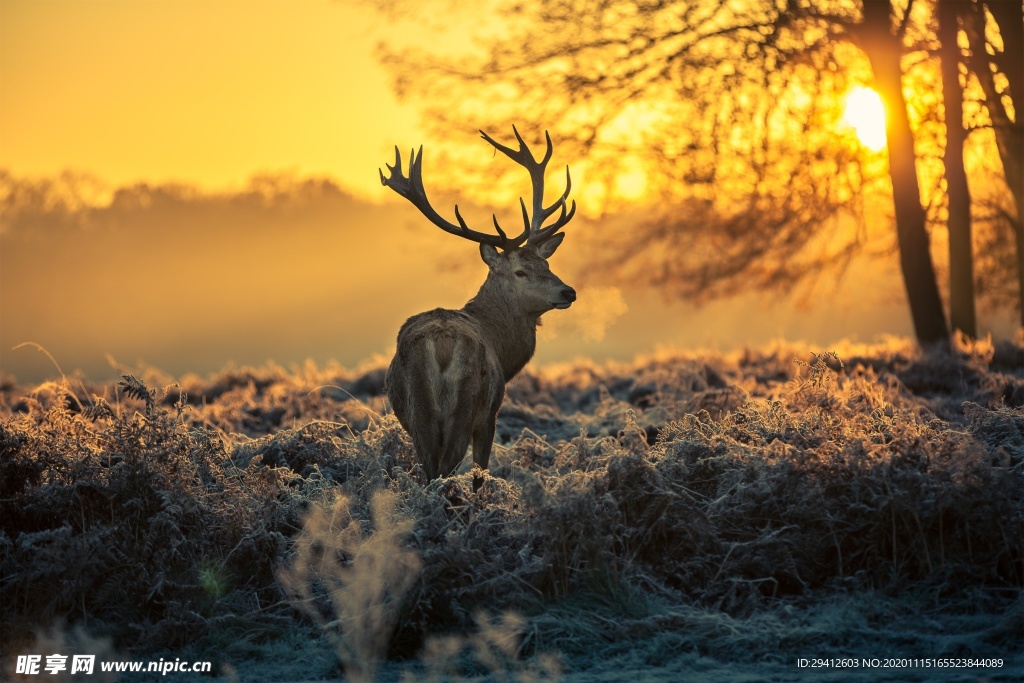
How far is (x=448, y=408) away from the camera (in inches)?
313

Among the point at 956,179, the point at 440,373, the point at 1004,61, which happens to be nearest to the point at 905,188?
the point at 956,179

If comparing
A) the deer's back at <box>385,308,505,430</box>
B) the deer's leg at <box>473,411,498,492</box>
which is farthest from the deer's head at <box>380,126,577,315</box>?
the deer's leg at <box>473,411,498,492</box>

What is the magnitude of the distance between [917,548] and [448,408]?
3.13 m

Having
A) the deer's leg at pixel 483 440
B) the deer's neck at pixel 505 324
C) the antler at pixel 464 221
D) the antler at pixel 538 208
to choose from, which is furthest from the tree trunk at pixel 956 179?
the deer's leg at pixel 483 440

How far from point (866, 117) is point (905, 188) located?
1.58 meters

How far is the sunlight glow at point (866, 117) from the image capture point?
17.8 metres

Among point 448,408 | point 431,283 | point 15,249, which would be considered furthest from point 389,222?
point 448,408

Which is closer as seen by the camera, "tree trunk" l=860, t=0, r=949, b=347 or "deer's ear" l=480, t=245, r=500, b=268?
"deer's ear" l=480, t=245, r=500, b=268

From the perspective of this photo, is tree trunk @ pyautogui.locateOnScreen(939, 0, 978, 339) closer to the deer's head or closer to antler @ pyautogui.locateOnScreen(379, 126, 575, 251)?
antler @ pyautogui.locateOnScreen(379, 126, 575, 251)

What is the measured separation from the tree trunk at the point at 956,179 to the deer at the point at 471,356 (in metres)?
9.52

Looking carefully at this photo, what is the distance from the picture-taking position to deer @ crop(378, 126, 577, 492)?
26.1ft

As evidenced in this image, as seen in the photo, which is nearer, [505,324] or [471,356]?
[471,356]

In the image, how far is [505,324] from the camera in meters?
9.57

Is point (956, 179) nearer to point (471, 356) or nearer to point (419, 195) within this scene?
point (419, 195)
